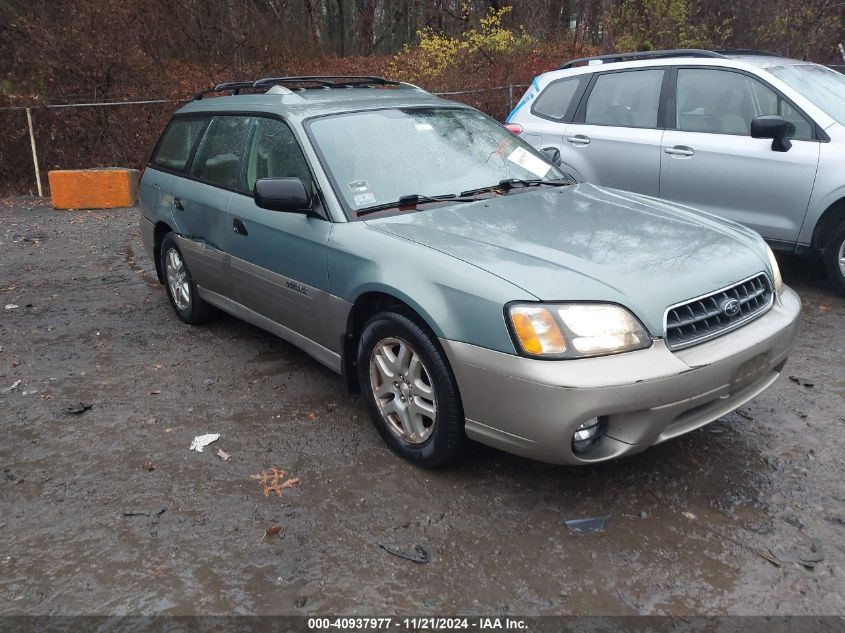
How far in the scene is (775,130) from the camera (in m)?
5.55

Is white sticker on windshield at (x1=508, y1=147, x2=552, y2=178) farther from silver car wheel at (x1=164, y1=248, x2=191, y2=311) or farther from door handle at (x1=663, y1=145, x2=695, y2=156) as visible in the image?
silver car wheel at (x1=164, y1=248, x2=191, y2=311)

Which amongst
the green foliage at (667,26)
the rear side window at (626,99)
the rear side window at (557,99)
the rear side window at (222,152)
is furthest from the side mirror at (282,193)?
the green foliage at (667,26)

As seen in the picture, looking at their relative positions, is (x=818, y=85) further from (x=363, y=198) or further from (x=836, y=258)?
(x=363, y=198)

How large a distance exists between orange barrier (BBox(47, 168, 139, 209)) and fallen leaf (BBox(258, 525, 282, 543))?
9719 mm

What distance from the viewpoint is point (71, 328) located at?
585cm

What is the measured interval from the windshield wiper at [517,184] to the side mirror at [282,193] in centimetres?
87

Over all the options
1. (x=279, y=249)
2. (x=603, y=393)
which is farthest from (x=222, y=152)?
(x=603, y=393)

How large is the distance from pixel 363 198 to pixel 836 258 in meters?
3.85

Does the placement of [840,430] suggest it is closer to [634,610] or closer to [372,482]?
[634,610]

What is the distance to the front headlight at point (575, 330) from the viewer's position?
2.88 m

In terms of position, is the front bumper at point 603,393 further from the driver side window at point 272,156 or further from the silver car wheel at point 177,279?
the silver car wheel at point 177,279

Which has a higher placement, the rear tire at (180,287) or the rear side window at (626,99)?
the rear side window at (626,99)

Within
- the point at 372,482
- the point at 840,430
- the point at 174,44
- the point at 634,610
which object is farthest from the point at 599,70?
the point at 174,44

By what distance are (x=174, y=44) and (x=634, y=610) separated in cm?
1749
